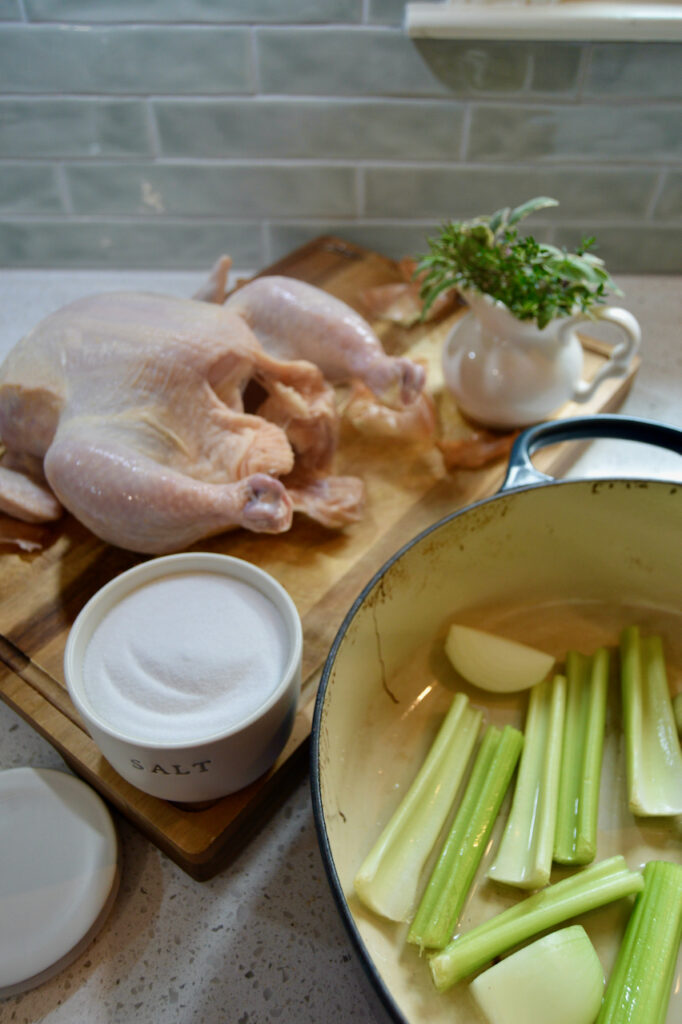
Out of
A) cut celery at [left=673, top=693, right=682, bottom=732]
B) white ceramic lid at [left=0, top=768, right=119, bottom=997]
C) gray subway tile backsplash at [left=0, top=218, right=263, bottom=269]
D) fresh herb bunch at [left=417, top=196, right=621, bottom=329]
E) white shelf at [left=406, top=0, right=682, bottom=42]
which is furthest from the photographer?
gray subway tile backsplash at [left=0, top=218, right=263, bottom=269]

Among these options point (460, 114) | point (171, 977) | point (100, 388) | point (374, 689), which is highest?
point (460, 114)

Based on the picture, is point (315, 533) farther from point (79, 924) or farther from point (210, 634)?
point (79, 924)

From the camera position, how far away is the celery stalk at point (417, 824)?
2.16 feet

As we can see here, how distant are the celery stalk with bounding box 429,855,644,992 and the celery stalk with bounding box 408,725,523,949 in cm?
2

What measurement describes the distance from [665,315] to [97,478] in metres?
1.18

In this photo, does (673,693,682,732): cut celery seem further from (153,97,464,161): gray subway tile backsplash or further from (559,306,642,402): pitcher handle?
(153,97,464,161): gray subway tile backsplash

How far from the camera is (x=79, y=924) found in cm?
71

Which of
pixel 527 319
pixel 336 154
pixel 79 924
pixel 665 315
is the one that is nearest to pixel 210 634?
pixel 79 924

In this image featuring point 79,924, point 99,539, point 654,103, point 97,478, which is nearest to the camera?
point 79,924

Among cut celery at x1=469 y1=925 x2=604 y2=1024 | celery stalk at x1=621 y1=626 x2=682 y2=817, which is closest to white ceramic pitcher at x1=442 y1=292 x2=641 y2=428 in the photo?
celery stalk at x1=621 y1=626 x2=682 y2=817

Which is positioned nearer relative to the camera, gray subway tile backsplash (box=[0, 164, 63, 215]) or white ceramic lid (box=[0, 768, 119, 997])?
white ceramic lid (box=[0, 768, 119, 997])

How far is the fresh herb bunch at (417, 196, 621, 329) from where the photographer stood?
1.02 m

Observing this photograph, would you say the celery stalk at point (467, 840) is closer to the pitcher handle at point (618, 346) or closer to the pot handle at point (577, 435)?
the pot handle at point (577, 435)

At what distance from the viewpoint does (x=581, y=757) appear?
0.77 metres
